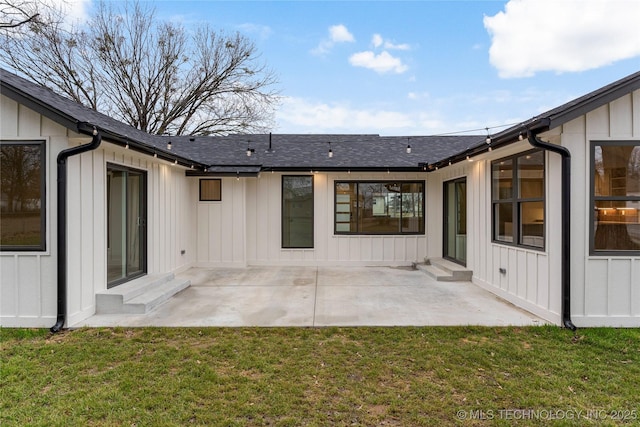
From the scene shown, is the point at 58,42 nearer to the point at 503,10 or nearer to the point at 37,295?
the point at 37,295

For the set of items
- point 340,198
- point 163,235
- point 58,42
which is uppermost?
point 58,42

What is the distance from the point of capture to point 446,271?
22.2 feet

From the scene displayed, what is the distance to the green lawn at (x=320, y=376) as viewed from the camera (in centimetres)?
228

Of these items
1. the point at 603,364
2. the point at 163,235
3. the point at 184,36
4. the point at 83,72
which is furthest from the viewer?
the point at 184,36

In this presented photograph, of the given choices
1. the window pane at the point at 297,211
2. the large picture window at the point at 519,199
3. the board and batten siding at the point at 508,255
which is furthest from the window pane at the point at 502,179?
the window pane at the point at 297,211

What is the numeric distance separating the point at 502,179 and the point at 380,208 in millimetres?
3339

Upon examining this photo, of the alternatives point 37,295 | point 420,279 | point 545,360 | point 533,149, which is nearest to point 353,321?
point 545,360

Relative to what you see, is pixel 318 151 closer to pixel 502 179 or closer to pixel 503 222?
pixel 502 179

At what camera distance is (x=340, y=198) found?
8367 mm

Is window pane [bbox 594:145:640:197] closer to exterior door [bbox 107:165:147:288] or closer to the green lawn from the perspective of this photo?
the green lawn

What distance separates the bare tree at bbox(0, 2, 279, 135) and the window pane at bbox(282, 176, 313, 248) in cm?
996

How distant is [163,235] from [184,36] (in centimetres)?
1413

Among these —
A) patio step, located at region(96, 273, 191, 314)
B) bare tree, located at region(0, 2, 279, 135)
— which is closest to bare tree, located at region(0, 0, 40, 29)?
patio step, located at region(96, 273, 191, 314)

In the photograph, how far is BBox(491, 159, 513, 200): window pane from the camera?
5.09 meters
